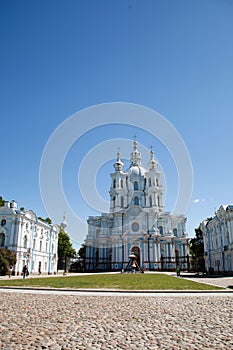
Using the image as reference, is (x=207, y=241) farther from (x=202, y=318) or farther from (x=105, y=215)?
(x=202, y=318)

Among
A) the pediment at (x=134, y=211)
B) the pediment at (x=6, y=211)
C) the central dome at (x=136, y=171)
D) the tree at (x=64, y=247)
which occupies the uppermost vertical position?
the central dome at (x=136, y=171)

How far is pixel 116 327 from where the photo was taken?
6355 millimetres

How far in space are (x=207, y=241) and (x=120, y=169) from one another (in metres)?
31.0

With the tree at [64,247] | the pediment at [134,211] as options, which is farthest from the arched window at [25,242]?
the pediment at [134,211]

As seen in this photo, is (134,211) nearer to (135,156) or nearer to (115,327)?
(135,156)

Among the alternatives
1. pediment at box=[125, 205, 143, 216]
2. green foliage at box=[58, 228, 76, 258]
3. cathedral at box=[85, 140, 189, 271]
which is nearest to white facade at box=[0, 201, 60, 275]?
cathedral at box=[85, 140, 189, 271]

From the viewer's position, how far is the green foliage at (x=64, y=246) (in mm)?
68062

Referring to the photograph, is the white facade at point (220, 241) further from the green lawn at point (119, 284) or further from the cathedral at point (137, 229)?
the green lawn at point (119, 284)

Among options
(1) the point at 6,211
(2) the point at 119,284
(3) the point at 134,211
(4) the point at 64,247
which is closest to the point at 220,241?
(3) the point at 134,211

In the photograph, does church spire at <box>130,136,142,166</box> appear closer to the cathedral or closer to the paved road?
the cathedral

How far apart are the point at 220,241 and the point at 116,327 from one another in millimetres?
38257

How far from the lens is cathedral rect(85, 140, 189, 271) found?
5770 centimetres

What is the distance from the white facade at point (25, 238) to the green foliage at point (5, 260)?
295 cm

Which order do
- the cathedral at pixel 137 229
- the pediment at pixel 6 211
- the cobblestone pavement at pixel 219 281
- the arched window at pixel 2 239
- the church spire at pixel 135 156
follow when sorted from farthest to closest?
the church spire at pixel 135 156
the cathedral at pixel 137 229
the pediment at pixel 6 211
the arched window at pixel 2 239
the cobblestone pavement at pixel 219 281
